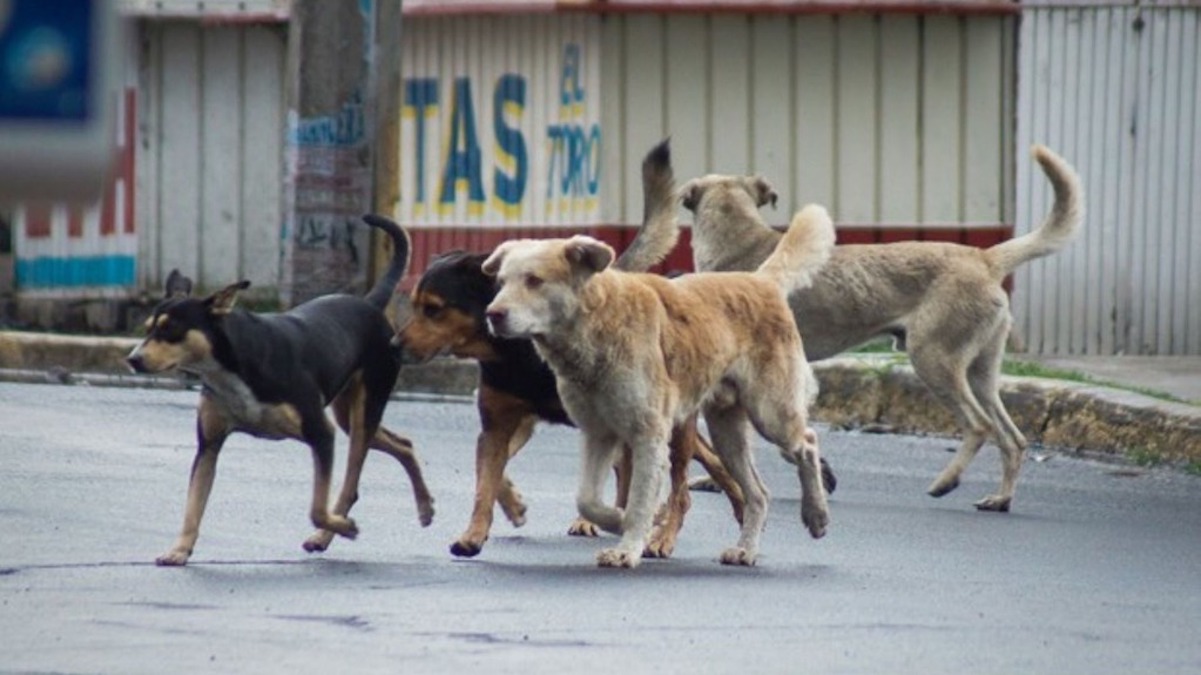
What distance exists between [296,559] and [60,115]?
6388mm

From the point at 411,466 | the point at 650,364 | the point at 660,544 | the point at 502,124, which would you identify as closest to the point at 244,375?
the point at 650,364

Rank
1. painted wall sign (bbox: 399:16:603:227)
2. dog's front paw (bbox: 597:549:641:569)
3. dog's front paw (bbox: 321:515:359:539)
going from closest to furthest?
dog's front paw (bbox: 597:549:641:569) → dog's front paw (bbox: 321:515:359:539) → painted wall sign (bbox: 399:16:603:227)

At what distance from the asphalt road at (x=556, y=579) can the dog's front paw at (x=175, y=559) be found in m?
0.09

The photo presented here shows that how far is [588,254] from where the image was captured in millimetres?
7887

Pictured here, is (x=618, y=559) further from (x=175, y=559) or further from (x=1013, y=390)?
(x=1013, y=390)

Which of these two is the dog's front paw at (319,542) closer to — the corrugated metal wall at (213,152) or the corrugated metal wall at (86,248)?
the corrugated metal wall at (213,152)

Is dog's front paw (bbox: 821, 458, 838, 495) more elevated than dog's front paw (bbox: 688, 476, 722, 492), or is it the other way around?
dog's front paw (bbox: 821, 458, 838, 495)

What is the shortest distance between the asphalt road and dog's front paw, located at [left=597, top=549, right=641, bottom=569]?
0.36 ft

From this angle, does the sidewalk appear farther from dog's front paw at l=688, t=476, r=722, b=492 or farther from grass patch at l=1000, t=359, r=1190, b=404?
dog's front paw at l=688, t=476, r=722, b=492

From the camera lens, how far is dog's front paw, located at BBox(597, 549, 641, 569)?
7949mm

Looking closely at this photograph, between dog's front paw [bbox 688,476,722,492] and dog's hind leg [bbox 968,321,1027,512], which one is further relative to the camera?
dog's front paw [bbox 688,476,722,492]

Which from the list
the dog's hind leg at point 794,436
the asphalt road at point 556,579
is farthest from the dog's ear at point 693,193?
the dog's hind leg at point 794,436

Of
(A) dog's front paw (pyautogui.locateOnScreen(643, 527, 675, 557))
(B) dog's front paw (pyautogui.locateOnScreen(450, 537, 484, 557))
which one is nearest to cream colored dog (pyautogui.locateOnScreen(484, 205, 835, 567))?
(A) dog's front paw (pyautogui.locateOnScreen(643, 527, 675, 557))

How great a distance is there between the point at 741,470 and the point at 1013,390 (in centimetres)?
557
